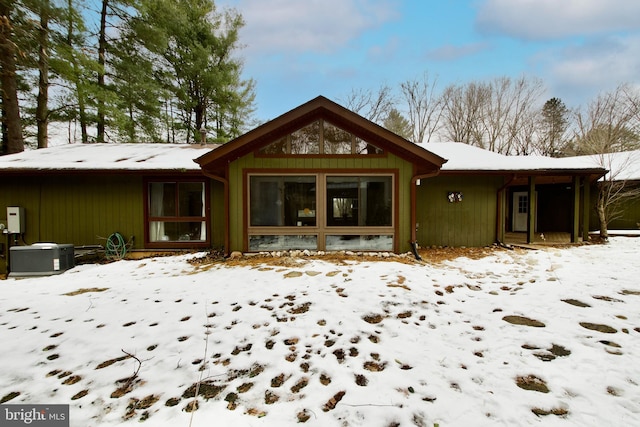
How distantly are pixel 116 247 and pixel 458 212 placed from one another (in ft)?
31.3

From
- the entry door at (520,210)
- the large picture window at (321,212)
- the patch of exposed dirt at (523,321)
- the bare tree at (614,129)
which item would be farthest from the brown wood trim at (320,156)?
the bare tree at (614,129)

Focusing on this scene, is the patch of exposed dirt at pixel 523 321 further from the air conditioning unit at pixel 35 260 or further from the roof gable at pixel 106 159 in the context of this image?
the air conditioning unit at pixel 35 260

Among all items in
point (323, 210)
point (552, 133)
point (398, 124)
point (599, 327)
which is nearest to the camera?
point (599, 327)

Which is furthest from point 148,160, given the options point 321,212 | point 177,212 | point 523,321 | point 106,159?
point 523,321

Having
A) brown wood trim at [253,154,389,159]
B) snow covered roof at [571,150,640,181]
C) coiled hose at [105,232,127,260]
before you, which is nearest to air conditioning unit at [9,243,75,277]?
coiled hose at [105,232,127,260]

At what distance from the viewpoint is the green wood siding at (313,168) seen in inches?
245

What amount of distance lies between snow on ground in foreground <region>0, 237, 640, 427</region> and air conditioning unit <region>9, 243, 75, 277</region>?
1.39 m

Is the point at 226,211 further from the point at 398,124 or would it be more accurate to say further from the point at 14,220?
the point at 398,124

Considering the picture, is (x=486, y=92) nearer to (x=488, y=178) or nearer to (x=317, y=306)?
(x=488, y=178)

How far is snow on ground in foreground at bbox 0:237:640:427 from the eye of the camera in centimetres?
183

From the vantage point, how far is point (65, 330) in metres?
3.08

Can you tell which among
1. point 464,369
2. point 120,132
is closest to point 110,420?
point 464,369

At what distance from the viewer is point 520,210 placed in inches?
430

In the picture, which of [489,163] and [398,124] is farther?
[398,124]
